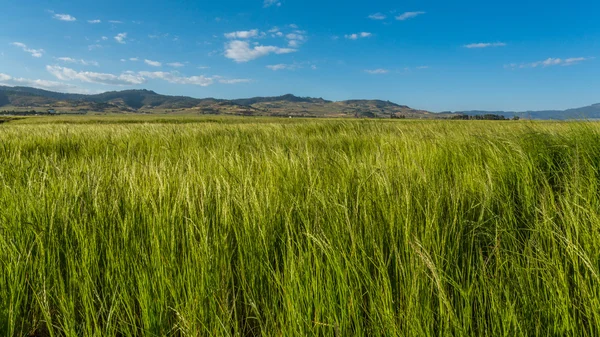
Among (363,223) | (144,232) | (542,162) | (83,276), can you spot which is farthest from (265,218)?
(542,162)

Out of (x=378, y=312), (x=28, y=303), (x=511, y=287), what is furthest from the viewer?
(x=28, y=303)

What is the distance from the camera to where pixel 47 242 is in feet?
4.31

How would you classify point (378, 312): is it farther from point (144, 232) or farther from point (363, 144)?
point (363, 144)

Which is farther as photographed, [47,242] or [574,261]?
[47,242]

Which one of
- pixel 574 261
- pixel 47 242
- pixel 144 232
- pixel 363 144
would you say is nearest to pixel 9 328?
pixel 47 242

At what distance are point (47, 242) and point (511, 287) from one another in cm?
178

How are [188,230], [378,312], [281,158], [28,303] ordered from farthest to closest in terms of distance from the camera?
[281,158]
[188,230]
[28,303]
[378,312]

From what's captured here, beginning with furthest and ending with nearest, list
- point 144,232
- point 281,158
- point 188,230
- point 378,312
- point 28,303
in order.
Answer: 1. point 281,158
2. point 144,232
3. point 188,230
4. point 28,303
5. point 378,312

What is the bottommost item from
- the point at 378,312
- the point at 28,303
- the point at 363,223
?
the point at 28,303

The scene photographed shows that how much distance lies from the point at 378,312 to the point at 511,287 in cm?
47

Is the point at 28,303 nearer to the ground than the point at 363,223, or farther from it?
nearer to the ground

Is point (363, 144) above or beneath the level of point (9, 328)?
above

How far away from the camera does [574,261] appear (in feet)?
3.30

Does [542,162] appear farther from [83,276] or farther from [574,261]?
[83,276]
